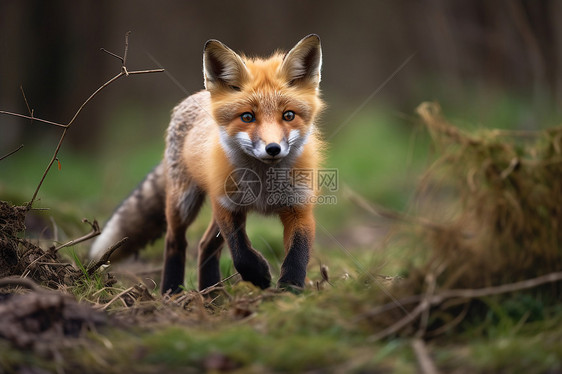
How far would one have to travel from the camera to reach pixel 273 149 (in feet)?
12.0

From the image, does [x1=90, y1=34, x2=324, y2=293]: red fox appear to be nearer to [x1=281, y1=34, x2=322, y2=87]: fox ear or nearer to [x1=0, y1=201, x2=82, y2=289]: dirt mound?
[x1=281, y1=34, x2=322, y2=87]: fox ear

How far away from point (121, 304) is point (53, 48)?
11.1 m

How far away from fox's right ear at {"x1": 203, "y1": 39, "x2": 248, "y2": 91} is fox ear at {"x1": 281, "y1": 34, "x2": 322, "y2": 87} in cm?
32

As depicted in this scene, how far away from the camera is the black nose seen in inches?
144

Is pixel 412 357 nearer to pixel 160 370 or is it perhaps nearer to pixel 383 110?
pixel 160 370

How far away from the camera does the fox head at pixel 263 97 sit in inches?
154

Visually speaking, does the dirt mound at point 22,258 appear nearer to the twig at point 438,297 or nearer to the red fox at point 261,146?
the red fox at point 261,146

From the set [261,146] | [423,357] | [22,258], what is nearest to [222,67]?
[261,146]

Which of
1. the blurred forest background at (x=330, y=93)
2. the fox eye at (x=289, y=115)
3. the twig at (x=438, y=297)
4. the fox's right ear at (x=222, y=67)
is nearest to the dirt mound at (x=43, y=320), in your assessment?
the twig at (x=438, y=297)

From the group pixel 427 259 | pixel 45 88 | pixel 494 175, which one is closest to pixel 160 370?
pixel 427 259

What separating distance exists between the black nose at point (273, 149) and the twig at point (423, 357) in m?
1.59

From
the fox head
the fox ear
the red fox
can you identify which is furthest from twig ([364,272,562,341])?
the fox ear

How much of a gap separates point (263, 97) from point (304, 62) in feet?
1.70

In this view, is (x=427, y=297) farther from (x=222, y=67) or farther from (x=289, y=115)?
(x=222, y=67)
